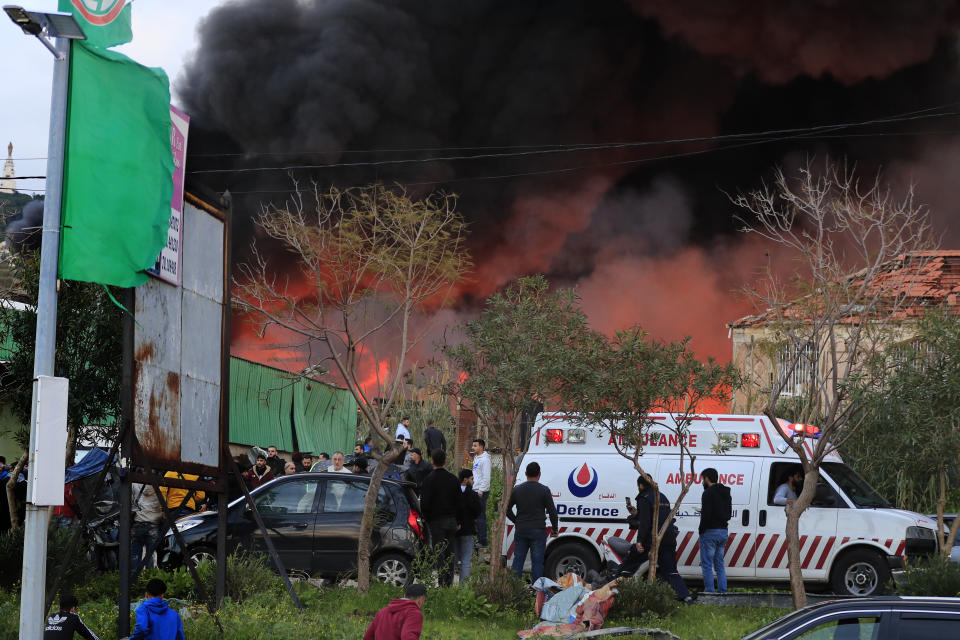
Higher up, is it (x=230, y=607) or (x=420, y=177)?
(x=420, y=177)

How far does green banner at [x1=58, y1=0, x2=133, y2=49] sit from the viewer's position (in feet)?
25.7

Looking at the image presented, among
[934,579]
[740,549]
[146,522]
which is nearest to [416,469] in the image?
[146,522]

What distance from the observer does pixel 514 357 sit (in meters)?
13.1

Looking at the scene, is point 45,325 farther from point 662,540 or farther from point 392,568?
point 662,540

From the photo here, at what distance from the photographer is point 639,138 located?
3978 centimetres

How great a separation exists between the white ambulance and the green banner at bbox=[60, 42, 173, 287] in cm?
747

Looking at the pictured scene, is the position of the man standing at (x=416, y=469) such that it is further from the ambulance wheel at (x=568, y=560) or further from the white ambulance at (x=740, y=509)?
the ambulance wheel at (x=568, y=560)

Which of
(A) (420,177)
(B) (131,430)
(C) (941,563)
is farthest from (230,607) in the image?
(A) (420,177)

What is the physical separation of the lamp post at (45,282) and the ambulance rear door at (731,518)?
405 inches

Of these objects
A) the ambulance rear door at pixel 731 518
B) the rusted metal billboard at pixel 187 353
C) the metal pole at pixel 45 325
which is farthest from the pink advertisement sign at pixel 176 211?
the ambulance rear door at pixel 731 518

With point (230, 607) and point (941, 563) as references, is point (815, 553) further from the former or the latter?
point (230, 607)

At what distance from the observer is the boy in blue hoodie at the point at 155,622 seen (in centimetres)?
862

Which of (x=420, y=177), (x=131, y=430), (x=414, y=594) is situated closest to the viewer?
(x=414, y=594)

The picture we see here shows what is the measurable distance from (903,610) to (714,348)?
33971 mm
